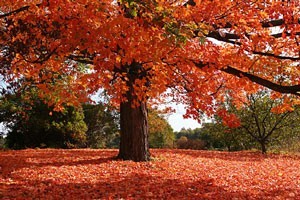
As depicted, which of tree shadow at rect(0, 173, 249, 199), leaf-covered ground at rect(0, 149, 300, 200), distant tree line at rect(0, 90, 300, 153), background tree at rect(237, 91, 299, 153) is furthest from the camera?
background tree at rect(237, 91, 299, 153)

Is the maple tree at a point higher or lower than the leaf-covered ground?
higher

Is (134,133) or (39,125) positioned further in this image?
(39,125)

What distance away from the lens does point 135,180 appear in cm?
903

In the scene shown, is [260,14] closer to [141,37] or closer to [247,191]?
[141,37]

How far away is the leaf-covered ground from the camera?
7.61 m

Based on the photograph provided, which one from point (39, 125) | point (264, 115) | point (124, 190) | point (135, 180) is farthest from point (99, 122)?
point (124, 190)

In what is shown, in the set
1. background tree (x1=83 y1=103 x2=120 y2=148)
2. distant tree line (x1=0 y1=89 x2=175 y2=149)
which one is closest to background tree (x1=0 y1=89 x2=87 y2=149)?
distant tree line (x1=0 y1=89 x2=175 y2=149)

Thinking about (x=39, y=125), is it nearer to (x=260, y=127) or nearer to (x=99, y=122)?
(x=99, y=122)

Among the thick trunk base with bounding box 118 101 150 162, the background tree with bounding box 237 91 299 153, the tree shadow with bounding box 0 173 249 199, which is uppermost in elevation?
the background tree with bounding box 237 91 299 153

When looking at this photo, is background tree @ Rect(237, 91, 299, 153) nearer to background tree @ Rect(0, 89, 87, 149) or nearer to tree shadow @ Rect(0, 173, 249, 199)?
background tree @ Rect(0, 89, 87, 149)

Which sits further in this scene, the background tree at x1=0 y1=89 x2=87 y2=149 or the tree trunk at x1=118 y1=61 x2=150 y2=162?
the background tree at x1=0 y1=89 x2=87 y2=149

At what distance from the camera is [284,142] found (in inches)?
1077

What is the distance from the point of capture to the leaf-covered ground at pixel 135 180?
25.0 feet

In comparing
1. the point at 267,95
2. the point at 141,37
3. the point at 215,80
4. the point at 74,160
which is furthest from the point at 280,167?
the point at 267,95
